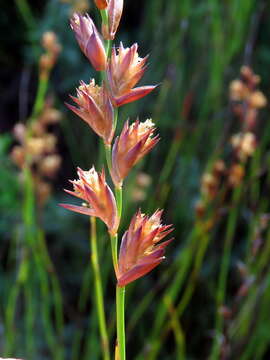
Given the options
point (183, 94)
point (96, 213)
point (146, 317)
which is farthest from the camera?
point (183, 94)

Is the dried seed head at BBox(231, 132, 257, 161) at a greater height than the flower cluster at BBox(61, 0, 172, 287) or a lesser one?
greater

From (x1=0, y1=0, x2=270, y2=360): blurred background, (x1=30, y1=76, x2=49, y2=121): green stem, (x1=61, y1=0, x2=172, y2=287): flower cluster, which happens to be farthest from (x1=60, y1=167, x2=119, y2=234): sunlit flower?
(x1=30, y1=76, x2=49, y2=121): green stem

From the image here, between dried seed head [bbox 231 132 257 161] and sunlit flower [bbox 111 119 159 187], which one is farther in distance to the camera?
dried seed head [bbox 231 132 257 161]

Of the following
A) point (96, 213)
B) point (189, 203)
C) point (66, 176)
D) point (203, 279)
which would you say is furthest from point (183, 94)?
point (96, 213)

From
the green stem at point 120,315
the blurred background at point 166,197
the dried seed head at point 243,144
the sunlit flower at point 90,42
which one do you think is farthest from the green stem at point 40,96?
the green stem at point 120,315

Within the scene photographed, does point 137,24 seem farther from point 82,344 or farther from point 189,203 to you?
point 82,344

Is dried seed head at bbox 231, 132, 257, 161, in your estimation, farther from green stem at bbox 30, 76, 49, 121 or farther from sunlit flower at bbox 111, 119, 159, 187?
sunlit flower at bbox 111, 119, 159, 187

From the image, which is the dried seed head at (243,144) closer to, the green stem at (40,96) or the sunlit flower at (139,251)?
the green stem at (40,96)

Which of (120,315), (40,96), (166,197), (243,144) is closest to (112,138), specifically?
(120,315)
